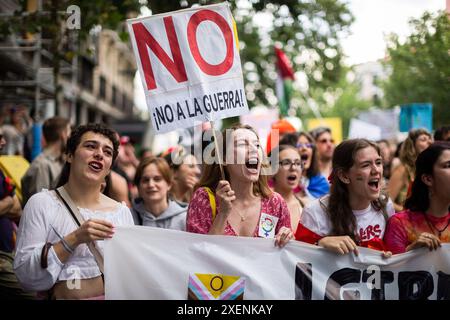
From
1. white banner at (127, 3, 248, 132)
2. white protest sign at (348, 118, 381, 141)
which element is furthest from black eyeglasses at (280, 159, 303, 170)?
white protest sign at (348, 118, 381, 141)

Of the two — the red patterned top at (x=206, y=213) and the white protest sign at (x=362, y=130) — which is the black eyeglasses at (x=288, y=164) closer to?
the red patterned top at (x=206, y=213)

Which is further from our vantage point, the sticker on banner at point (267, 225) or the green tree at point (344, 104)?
the green tree at point (344, 104)

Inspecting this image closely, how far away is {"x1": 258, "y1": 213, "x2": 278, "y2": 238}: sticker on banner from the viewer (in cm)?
393

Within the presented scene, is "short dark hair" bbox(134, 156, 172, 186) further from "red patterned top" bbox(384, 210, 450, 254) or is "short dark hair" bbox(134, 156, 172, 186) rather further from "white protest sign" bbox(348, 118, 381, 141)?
"white protest sign" bbox(348, 118, 381, 141)

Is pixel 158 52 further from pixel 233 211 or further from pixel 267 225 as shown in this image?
pixel 267 225

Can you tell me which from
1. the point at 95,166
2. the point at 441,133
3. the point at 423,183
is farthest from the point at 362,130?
the point at 95,166

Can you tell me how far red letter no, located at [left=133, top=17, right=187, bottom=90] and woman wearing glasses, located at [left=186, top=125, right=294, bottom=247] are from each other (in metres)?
0.52

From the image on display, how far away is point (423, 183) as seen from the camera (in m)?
4.11

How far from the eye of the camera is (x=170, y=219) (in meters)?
5.41

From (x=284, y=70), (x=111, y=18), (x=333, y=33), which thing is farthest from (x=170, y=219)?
(x=333, y=33)

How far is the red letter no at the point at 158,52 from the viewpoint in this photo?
13.6 feet

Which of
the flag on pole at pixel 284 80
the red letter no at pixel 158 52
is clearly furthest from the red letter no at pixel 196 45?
the flag on pole at pixel 284 80

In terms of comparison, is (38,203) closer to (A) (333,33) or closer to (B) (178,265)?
(B) (178,265)
